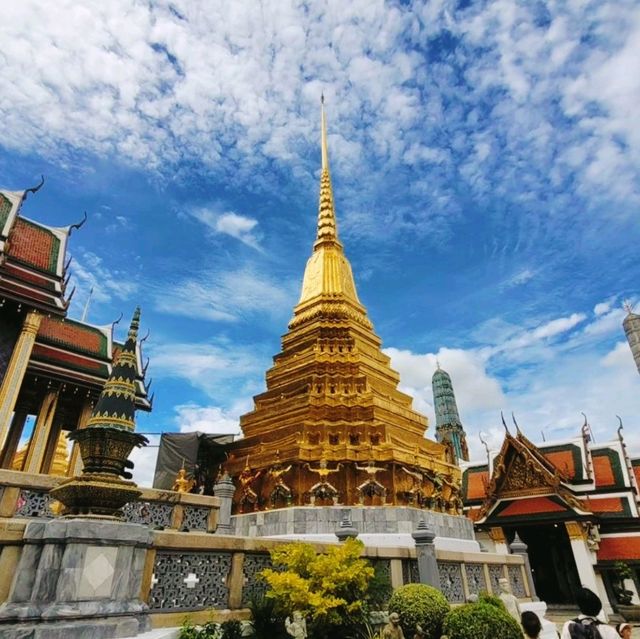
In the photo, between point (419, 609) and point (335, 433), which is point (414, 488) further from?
point (419, 609)

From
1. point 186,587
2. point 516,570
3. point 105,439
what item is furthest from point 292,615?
point 516,570

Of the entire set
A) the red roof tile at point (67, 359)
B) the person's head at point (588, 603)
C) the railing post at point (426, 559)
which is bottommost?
the person's head at point (588, 603)

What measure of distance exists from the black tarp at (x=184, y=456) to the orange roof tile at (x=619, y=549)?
53.3 feet

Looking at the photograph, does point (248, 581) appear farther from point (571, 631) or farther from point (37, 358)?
point (37, 358)

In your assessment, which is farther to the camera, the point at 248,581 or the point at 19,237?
the point at 19,237

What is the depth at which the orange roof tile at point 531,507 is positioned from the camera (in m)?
19.7

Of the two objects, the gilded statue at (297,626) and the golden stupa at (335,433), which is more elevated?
the golden stupa at (335,433)

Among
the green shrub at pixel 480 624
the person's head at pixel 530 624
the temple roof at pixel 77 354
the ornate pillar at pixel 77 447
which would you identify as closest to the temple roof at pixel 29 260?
the temple roof at pixel 77 354

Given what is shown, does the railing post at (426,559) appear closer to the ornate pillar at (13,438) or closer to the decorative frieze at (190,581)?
the decorative frieze at (190,581)

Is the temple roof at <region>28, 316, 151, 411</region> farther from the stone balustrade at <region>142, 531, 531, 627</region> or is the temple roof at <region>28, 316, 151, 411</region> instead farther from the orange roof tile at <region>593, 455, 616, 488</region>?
the orange roof tile at <region>593, 455, 616, 488</region>

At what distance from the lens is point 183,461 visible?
18641 millimetres

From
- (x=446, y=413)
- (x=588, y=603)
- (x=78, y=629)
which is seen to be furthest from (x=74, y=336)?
(x=446, y=413)

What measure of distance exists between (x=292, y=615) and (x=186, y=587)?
4.79 ft

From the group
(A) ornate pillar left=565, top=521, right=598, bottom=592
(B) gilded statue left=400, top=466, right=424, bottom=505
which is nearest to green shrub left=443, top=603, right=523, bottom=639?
(B) gilded statue left=400, top=466, right=424, bottom=505
